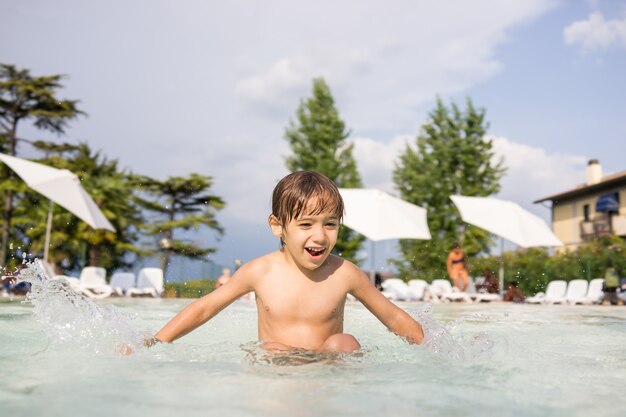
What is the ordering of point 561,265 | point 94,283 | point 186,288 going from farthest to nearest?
point 561,265, point 186,288, point 94,283

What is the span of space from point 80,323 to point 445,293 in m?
14.6

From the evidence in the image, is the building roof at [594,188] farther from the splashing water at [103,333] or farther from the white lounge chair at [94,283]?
the splashing water at [103,333]

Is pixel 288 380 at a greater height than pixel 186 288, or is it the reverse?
pixel 288 380

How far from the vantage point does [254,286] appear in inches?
130

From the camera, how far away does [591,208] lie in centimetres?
3581

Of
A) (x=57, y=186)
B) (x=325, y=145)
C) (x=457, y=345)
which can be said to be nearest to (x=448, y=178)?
(x=325, y=145)

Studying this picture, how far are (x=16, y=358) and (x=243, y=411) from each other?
1.91 metres

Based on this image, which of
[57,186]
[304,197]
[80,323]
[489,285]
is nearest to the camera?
[304,197]

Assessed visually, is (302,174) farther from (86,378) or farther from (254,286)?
(86,378)

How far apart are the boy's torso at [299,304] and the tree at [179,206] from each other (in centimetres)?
2596

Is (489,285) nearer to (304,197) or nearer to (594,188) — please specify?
(304,197)

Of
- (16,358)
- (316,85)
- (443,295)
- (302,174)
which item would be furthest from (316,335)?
(316,85)

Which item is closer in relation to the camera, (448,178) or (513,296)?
(513,296)

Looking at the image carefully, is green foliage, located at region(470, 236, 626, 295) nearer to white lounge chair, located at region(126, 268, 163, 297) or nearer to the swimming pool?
white lounge chair, located at region(126, 268, 163, 297)
